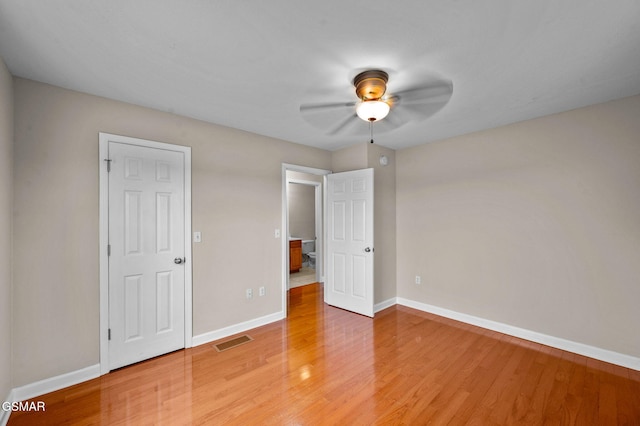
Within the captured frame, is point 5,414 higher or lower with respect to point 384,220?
lower

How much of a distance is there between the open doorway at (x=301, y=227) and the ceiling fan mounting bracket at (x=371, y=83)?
181 cm

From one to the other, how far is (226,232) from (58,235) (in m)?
1.42

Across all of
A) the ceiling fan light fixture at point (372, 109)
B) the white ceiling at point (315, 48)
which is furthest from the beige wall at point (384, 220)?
the ceiling fan light fixture at point (372, 109)

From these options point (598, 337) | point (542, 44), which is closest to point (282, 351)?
point (598, 337)

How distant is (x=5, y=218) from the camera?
1.88m

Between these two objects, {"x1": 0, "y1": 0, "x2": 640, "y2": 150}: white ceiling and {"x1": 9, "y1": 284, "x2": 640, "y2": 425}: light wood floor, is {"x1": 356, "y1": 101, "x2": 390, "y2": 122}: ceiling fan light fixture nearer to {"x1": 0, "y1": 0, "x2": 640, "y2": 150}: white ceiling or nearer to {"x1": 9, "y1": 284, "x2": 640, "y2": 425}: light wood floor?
{"x1": 0, "y1": 0, "x2": 640, "y2": 150}: white ceiling

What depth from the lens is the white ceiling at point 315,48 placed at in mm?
1427

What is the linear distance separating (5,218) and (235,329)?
2.24 m

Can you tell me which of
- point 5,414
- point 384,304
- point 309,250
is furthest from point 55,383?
point 309,250

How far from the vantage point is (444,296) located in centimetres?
375

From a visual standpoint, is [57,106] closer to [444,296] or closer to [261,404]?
[261,404]

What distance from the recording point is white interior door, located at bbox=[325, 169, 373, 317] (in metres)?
3.71

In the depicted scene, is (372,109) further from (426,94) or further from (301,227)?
(301,227)

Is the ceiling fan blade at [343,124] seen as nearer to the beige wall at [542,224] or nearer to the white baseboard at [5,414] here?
the beige wall at [542,224]
